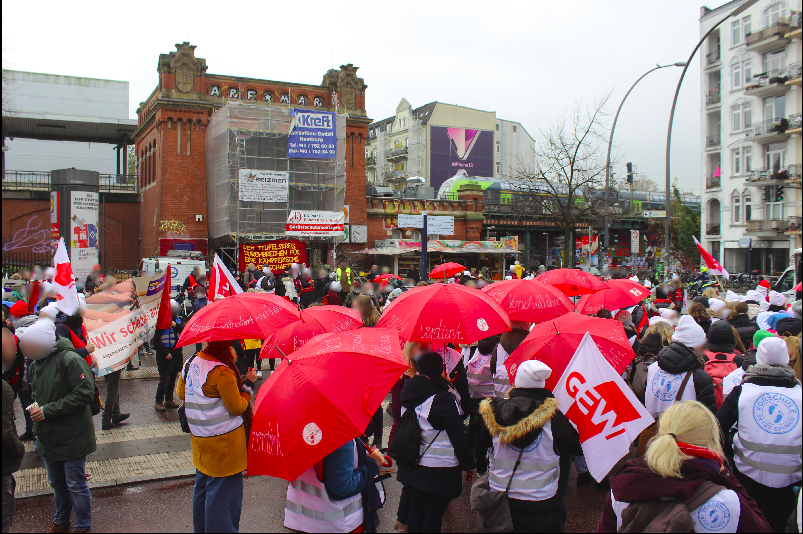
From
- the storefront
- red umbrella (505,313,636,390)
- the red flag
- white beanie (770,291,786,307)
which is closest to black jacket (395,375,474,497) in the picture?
red umbrella (505,313,636,390)

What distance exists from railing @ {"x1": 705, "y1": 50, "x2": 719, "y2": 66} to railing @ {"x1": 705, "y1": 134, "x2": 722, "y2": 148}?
5049 millimetres

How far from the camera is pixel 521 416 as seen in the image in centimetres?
376

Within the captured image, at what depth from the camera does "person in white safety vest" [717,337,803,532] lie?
399cm

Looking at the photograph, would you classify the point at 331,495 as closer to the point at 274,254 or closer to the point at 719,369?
the point at 719,369

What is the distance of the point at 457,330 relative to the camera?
19.1ft

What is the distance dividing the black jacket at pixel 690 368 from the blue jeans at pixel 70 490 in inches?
203

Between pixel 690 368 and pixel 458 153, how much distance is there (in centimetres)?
6176

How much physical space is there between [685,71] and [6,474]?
20092 mm

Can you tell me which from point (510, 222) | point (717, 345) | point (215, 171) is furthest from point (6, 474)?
point (510, 222)

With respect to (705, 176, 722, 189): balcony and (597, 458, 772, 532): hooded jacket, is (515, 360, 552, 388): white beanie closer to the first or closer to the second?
(597, 458, 772, 532): hooded jacket

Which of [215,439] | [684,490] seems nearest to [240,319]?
[215,439]

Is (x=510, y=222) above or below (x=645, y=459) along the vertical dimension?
above

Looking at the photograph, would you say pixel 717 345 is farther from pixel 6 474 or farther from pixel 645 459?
pixel 6 474

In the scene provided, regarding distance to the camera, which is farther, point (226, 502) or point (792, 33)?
point (226, 502)
